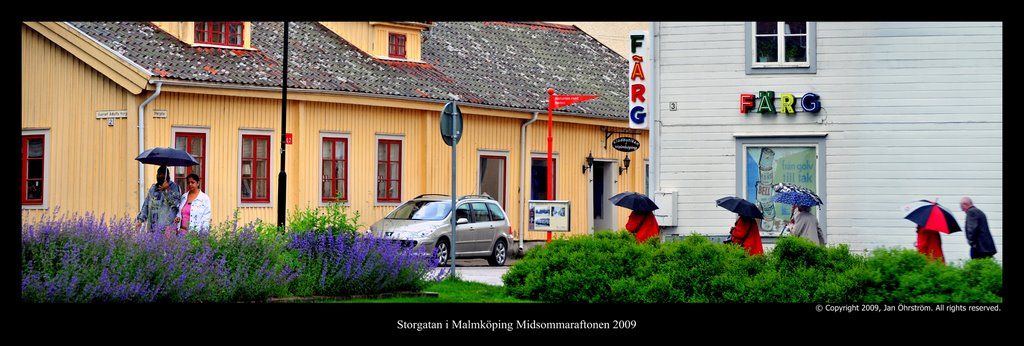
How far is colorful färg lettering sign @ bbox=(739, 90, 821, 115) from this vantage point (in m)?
20.5

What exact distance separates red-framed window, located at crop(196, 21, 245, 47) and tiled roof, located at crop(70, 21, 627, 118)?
0.28m

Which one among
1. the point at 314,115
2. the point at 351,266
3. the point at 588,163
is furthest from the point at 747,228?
the point at 588,163

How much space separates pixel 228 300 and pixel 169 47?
15.1 meters

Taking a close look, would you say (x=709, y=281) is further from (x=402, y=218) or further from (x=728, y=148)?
(x=402, y=218)

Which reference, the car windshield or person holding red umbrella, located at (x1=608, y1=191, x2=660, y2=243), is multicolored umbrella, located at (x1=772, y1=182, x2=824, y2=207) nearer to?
person holding red umbrella, located at (x1=608, y1=191, x2=660, y2=243)

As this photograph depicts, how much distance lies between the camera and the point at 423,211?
25.2 meters

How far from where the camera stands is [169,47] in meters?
26.0

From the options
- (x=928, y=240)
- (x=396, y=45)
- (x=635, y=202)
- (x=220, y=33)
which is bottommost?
(x=928, y=240)

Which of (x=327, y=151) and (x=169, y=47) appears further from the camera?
(x=327, y=151)

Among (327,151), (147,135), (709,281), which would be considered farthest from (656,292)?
(327,151)

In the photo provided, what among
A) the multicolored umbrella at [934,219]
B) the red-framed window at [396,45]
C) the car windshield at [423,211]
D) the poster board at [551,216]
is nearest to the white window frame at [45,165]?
the car windshield at [423,211]

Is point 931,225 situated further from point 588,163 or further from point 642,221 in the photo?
point 588,163

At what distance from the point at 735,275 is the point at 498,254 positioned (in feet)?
46.0
